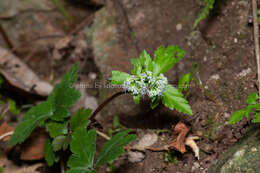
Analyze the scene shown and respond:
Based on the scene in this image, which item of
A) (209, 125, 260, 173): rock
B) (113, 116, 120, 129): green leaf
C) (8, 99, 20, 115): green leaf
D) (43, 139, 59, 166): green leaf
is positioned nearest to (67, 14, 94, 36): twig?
(8, 99, 20, 115): green leaf

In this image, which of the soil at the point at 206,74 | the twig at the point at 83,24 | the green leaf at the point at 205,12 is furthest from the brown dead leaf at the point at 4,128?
the green leaf at the point at 205,12

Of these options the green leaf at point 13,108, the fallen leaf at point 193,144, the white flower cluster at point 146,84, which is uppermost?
the white flower cluster at point 146,84

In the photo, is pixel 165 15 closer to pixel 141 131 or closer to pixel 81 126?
pixel 141 131

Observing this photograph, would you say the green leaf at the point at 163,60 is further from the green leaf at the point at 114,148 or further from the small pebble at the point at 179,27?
the small pebble at the point at 179,27

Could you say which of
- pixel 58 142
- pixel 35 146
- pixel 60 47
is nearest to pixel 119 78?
pixel 58 142

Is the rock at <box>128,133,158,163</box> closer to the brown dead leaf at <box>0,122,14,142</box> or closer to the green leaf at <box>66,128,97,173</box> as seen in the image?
the green leaf at <box>66,128,97,173</box>

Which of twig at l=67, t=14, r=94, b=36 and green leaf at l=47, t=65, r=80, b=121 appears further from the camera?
twig at l=67, t=14, r=94, b=36
